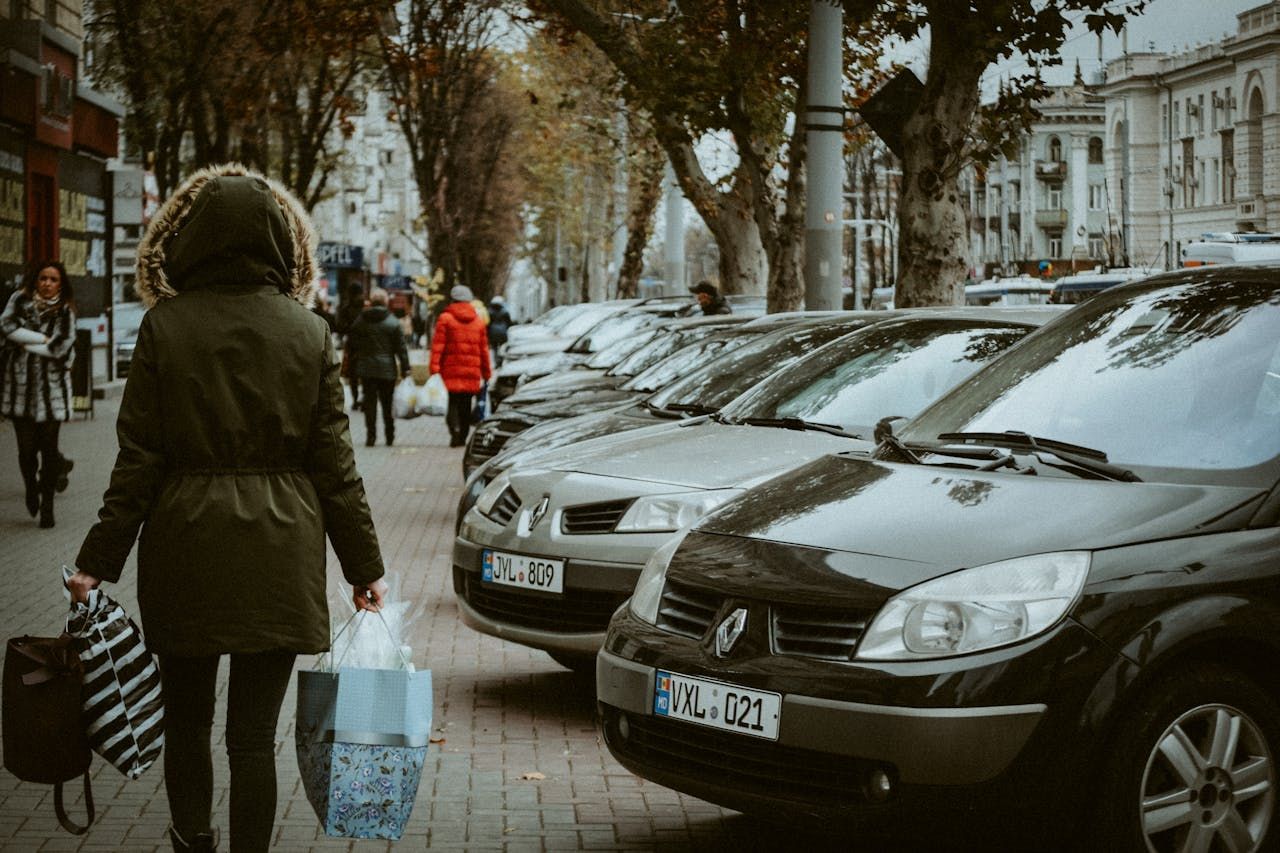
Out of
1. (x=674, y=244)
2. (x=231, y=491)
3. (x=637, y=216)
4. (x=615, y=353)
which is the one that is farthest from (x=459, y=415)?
(x=637, y=216)

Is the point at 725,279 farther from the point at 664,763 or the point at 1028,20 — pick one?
the point at 664,763

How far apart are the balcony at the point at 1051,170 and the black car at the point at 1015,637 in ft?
399

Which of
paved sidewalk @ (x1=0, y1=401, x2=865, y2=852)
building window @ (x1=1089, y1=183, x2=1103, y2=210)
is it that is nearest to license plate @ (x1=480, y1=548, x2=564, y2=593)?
paved sidewalk @ (x1=0, y1=401, x2=865, y2=852)

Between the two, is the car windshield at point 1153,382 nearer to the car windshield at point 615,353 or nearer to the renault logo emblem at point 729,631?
the renault logo emblem at point 729,631

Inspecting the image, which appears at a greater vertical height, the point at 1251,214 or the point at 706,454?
the point at 1251,214

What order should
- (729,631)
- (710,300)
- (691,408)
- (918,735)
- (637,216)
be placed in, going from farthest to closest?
1. (637,216)
2. (710,300)
3. (691,408)
4. (729,631)
5. (918,735)

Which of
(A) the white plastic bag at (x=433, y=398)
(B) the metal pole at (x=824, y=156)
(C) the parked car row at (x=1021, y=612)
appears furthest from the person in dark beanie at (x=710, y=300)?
(C) the parked car row at (x=1021, y=612)

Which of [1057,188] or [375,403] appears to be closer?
[375,403]

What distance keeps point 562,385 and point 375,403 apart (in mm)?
7875

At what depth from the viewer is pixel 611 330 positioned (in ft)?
80.1

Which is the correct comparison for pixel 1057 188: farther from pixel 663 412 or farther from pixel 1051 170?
pixel 663 412

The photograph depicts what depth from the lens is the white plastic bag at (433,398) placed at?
2202 cm

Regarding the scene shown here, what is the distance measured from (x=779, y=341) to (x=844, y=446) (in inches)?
104

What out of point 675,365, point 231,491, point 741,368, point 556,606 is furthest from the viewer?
point 675,365
